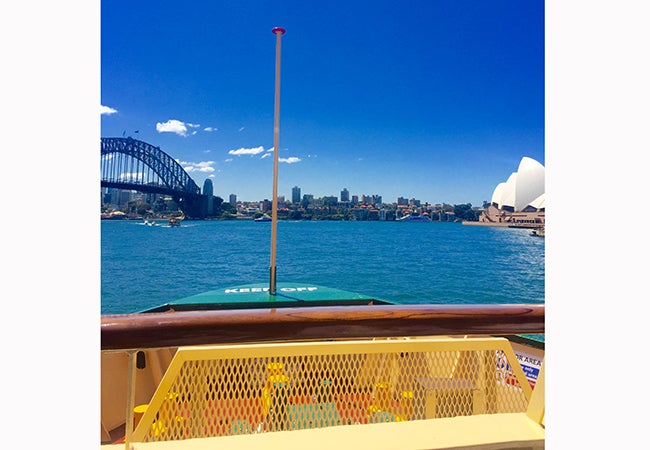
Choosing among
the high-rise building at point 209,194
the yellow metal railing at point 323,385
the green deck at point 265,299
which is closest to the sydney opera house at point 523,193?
the high-rise building at point 209,194

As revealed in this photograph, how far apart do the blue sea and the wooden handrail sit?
→ 16.6 meters

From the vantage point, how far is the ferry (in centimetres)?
82

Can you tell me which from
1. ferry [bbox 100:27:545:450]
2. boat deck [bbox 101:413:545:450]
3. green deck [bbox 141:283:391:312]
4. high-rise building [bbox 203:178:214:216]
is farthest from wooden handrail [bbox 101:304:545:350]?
high-rise building [bbox 203:178:214:216]

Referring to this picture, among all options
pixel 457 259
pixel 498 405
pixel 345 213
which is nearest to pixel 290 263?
pixel 345 213

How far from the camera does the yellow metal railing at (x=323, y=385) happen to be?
2.91 feet

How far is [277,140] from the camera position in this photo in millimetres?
5137

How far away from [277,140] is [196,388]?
447 centimetres

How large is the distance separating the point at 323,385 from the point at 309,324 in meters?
0.19

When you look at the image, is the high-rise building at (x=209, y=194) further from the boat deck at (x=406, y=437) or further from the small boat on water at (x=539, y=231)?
the boat deck at (x=406, y=437)

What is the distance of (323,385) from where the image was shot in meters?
0.94

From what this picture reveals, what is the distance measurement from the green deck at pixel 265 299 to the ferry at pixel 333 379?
257 cm

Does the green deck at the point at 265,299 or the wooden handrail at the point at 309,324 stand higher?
the wooden handrail at the point at 309,324

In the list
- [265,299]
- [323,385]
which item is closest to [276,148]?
[265,299]
